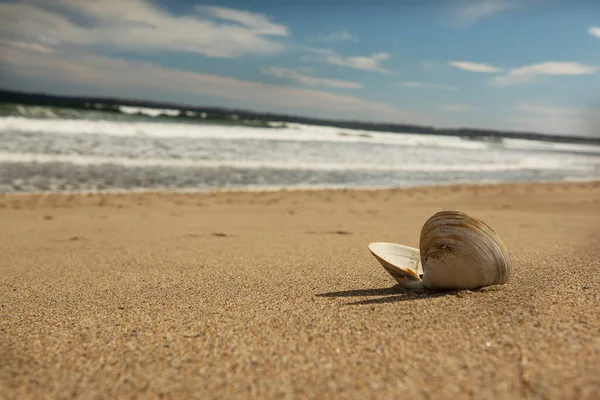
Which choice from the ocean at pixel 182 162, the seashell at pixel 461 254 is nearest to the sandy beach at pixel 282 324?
the seashell at pixel 461 254

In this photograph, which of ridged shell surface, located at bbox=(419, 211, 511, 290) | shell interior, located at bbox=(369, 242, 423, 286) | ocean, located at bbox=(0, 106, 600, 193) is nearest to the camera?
ridged shell surface, located at bbox=(419, 211, 511, 290)

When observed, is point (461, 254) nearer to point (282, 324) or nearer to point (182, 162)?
point (282, 324)

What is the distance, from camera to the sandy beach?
142 centimetres

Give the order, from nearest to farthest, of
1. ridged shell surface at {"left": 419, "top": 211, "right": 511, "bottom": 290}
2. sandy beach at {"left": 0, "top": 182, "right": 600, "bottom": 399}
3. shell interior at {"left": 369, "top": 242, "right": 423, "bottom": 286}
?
1. sandy beach at {"left": 0, "top": 182, "right": 600, "bottom": 399}
2. ridged shell surface at {"left": 419, "top": 211, "right": 511, "bottom": 290}
3. shell interior at {"left": 369, "top": 242, "right": 423, "bottom": 286}

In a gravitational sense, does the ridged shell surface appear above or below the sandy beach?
above

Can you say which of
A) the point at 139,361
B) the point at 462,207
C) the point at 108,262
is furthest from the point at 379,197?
the point at 139,361

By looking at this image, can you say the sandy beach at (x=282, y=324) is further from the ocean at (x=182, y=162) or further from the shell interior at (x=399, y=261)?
the ocean at (x=182, y=162)

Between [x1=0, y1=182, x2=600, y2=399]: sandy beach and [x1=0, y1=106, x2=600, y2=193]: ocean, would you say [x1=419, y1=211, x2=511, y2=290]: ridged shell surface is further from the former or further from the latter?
[x1=0, y1=106, x2=600, y2=193]: ocean

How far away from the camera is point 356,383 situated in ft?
4.63

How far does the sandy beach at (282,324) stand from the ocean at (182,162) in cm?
586

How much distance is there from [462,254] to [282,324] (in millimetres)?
897

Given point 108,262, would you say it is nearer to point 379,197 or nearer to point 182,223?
point 182,223

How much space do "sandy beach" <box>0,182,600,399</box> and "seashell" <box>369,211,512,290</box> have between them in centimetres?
8

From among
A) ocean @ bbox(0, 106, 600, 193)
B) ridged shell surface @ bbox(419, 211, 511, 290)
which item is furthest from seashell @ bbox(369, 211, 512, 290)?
ocean @ bbox(0, 106, 600, 193)
